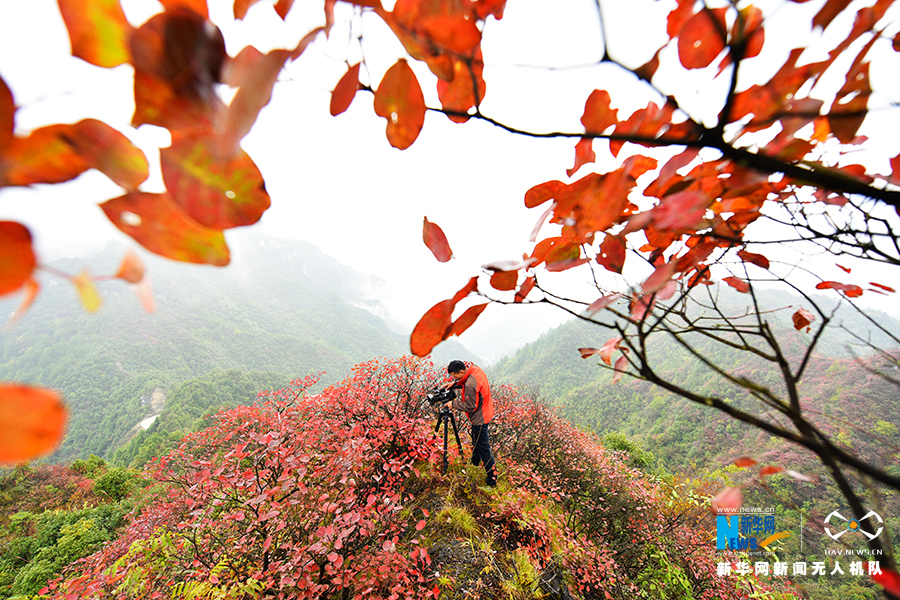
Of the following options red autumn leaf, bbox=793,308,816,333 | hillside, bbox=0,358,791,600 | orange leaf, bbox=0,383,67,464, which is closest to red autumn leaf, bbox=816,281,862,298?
red autumn leaf, bbox=793,308,816,333

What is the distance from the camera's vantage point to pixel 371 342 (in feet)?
185

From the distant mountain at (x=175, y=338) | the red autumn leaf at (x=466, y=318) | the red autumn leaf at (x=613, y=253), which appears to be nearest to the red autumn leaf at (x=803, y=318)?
the red autumn leaf at (x=613, y=253)

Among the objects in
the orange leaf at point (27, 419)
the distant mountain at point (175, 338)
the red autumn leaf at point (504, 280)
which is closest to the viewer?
the orange leaf at point (27, 419)

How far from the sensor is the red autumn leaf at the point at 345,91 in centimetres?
48

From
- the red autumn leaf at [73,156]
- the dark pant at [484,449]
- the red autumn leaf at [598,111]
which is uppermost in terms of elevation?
the red autumn leaf at [598,111]

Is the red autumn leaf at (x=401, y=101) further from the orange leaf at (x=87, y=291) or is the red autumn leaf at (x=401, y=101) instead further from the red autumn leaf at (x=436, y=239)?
the orange leaf at (x=87, y=291)

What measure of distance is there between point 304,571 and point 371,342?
56.2 metres

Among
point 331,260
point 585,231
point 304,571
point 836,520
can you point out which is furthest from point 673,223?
point 331,260

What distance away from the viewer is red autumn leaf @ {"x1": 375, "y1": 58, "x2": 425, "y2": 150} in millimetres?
515

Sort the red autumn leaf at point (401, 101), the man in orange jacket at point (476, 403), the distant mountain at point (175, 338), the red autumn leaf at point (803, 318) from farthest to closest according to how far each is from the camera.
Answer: the distant mountain at point (175, 338), the man in orange jacket at point (476, 403), the red autumn leaf at point (803, 318), the red autumn leaf at point (401, 101)

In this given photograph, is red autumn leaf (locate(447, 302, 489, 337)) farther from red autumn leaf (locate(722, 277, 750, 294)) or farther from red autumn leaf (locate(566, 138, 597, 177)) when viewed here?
red autumn leaf (locate(722, 277, 750, 294))

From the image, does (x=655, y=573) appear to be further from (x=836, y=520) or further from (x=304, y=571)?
(x=836, y=520)

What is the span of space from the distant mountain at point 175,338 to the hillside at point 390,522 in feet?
52.8

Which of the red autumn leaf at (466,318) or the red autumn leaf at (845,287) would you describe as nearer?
the red autumn leaf at (466,318)
